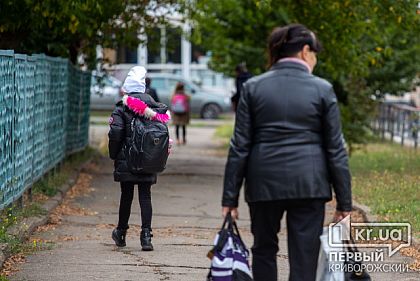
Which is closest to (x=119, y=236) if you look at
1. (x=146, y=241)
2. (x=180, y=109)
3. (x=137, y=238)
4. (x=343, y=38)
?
(x=146, y=241)

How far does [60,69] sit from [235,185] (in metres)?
9.38

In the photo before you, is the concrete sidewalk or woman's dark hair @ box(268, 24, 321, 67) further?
the concrete sidewalk

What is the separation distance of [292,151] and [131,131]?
3617mm

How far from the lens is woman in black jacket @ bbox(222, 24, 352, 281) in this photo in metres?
6.21

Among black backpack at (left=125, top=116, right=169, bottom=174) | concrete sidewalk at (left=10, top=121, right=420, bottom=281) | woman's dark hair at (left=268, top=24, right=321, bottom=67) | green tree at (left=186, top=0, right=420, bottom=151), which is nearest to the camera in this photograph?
woman's dark hair at (left=268, top=24, right=321, bottom=67)

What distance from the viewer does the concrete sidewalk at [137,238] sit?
8750 millimetres

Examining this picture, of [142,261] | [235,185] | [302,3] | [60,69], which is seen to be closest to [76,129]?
[60,69]

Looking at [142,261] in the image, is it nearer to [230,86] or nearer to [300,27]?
[300,27]

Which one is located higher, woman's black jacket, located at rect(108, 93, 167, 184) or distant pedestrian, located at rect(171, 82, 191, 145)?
woman's black jacket, located at rect(108, 93, 167, 184)

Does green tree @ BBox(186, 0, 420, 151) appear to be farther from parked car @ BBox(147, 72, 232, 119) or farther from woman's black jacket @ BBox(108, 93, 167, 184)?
parked car @ BBox(147, 72, 232, 119)

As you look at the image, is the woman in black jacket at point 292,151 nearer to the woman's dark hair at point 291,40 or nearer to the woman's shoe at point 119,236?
the woman's dark hair at point 291,40

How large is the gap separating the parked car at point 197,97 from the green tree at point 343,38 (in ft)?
43.3

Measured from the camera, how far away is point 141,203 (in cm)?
984

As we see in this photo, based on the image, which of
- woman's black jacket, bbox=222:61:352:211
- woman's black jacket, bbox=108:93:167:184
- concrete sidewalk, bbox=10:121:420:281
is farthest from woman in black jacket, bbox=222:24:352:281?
woman's black jacket, bbox=108:93:167:184
